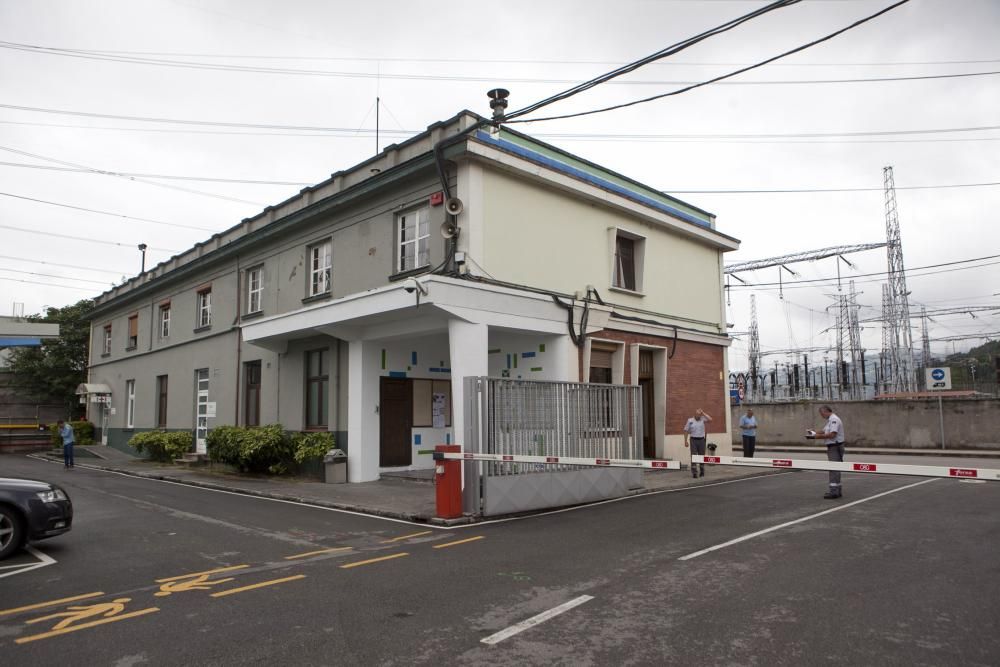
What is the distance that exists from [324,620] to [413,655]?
1.18 metres

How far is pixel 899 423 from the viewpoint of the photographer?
28828mm

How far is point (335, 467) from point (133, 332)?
63.7 ft

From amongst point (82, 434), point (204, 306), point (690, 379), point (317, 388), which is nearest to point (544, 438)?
point (317, 388)

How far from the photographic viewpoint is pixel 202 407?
961 inches

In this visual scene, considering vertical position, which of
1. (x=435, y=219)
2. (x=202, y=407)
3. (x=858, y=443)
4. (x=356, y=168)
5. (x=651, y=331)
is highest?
(x=356, y=168)

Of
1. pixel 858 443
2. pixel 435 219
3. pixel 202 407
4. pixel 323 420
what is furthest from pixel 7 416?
pixel 858 443

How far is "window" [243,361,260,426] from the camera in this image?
21406mm

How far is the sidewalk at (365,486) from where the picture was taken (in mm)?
12266

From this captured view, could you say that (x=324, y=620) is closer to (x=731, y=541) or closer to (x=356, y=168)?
(x=731, y=541)

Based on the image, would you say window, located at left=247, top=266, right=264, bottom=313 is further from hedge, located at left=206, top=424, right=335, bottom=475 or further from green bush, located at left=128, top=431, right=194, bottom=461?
green bush, located at left=128, top=431, right=194, bottom=461

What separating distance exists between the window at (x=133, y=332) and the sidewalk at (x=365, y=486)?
379 inches

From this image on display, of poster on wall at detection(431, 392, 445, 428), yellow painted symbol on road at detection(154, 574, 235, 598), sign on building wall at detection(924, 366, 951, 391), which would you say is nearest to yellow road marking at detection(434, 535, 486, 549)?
yellow painted symbol on road at detection(154, 574, 235, 598)

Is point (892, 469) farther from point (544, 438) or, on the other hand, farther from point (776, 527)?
point (544, 438)

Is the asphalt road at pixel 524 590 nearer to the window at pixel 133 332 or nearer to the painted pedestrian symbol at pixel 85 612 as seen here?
the painted pedestrian symbol at pixel 85 612
